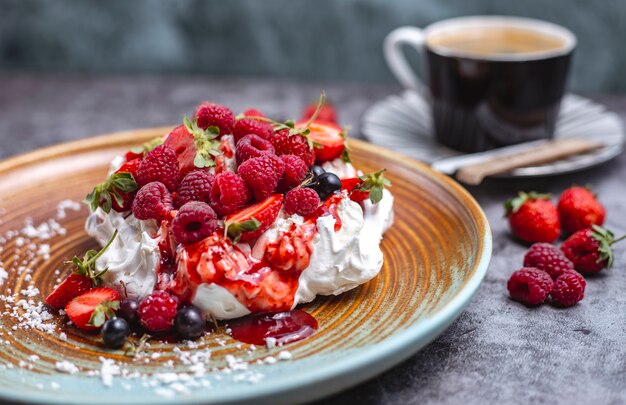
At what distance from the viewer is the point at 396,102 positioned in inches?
110

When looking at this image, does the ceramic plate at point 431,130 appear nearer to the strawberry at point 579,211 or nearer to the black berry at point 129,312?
the strawberry at point 579,211

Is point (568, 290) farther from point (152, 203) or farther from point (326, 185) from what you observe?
point (152, 203)

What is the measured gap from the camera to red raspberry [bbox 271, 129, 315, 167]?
1.66m

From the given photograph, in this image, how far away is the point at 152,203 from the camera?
1.52 meters

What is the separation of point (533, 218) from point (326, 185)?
613mm

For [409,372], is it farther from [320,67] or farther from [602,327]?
[320,67]

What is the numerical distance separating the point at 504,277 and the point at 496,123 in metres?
0.71

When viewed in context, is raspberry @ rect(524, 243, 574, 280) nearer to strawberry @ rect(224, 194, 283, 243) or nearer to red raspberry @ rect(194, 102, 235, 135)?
strawberry @ rect(224, 194, 283, 243)

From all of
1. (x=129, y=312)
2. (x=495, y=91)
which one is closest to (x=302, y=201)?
(x=129, y=312)

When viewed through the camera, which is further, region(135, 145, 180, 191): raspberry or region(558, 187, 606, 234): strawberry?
region(558, 187, 606, 234): strawberry

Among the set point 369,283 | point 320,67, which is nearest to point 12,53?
point 320,67

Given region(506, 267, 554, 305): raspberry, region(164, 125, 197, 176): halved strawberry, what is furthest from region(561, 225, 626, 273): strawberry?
region(164, 125, 197, 176): halved strawberry

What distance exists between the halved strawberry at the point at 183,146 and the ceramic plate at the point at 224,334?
0.36m

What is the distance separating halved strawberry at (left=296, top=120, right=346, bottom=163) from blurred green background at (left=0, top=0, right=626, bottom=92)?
1.73m
